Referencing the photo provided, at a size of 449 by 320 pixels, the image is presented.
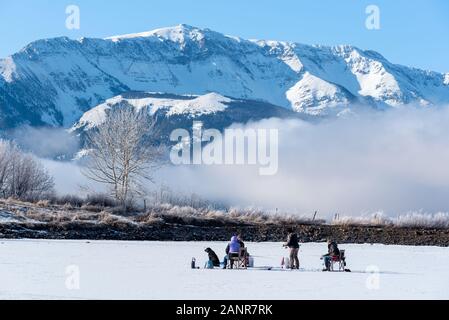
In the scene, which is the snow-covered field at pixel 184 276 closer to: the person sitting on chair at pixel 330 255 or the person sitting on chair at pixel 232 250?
the person sitting on chair at pixel 330 255

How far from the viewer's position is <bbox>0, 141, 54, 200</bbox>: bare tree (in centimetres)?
8119

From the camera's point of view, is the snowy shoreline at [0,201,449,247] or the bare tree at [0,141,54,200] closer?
the snowy shoreline at [0,201,449,247]

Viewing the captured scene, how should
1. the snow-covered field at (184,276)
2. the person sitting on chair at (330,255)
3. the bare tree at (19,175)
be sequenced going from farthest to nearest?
the bare tree at (19,175), the person sitting on chair at (330,255), the snow-covered field at (184,276)

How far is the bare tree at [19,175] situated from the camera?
81.2 meters

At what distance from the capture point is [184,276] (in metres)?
24.7

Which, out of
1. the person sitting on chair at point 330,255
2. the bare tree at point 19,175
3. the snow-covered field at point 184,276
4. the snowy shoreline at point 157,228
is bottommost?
the snow-covered field at point 184,276

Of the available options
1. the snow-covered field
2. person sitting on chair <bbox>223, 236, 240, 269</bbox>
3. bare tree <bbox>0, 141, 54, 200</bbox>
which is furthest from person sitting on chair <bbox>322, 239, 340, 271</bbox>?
bare tree <bbox>0, 141, 54, 200</bbox>

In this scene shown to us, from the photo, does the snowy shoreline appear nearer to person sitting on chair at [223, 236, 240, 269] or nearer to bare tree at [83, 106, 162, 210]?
bare tree at [83, 106, 162, 210]

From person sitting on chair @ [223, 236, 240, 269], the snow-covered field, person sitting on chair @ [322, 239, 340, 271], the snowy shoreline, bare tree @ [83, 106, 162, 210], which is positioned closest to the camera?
the snow-covered field

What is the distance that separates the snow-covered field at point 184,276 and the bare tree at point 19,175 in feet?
149

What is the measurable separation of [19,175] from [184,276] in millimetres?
62707

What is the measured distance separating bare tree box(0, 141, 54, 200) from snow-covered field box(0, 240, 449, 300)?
149 ft

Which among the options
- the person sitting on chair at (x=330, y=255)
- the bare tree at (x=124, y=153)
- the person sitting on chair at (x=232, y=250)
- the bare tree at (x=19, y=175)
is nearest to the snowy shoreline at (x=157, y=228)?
the bare tree at (x=124, y=153)
